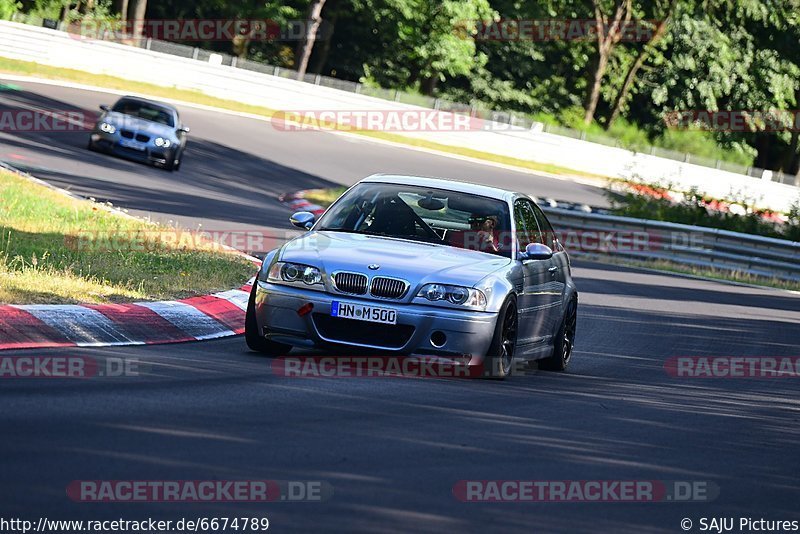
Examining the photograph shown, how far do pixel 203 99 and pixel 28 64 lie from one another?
5.46 meters

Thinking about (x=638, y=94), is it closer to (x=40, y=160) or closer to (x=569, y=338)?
(x=40, y=160)

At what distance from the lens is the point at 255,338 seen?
940cm

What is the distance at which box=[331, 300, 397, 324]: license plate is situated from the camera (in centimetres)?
892

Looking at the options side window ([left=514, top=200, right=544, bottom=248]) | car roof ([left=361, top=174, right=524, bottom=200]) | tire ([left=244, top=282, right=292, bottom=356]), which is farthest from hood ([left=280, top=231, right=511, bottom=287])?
car roof ([left=361, top=174, right=524, bottom=200])

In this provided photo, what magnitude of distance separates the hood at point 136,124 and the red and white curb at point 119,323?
15750 millimetres

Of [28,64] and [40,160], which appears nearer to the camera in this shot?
[40,160]

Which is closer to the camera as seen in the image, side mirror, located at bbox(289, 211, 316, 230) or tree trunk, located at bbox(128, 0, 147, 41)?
side mirror, located at bbox(289, 211, 316, 230)

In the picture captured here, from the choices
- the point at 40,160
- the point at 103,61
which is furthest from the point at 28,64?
the point at 40,160

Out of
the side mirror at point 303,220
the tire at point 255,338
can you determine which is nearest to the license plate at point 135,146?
the side mirror at point 303,220

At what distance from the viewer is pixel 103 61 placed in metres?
43.1

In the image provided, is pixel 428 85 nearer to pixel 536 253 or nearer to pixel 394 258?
pixel 536 253

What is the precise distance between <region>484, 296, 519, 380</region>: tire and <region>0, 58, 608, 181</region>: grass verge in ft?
106

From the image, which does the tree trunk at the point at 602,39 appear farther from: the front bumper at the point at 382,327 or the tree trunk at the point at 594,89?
the front bumper at the point at 382,327

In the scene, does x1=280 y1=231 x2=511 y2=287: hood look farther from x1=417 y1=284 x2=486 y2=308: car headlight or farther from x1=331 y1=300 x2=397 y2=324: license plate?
x1=331 y1=300 x2=397 y2=324: license plate
